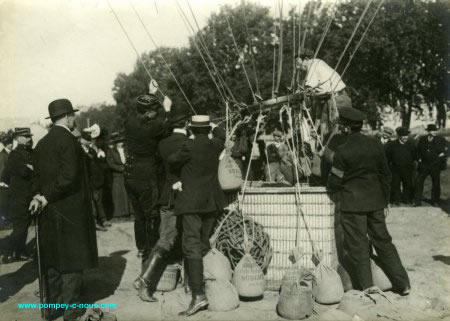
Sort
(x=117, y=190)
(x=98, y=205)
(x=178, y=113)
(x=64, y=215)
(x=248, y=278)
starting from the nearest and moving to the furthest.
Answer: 1. (x=64, y=215)
2. (x=248, y=278)
3. (x=178, y=113)
4. (x=98, y=205)
5. (x=117, y=190)

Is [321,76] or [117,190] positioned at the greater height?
[321,76]

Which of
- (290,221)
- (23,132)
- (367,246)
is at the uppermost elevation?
(23,132)

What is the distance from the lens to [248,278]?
4918 mm

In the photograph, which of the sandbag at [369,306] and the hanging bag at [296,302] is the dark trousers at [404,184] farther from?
the hanging bag at [296,302]

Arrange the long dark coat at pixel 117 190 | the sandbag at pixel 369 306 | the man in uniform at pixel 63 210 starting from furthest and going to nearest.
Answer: the long dark coat at pixel 117 190 < the man in uniform at pixel 63 210 < the sandbag at pixel 369 306

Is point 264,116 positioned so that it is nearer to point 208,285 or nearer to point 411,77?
point 208,285

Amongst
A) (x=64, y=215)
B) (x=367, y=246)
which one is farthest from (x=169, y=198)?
(x=367, y=246)

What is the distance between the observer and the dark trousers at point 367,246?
4.95 metres

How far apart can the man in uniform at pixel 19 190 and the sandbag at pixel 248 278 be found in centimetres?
379

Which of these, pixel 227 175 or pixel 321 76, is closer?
pixel 227 175

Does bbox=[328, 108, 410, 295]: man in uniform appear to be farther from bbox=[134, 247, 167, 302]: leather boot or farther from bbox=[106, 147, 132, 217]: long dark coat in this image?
bbox=[106, 147, 132, 217]: long dark coat

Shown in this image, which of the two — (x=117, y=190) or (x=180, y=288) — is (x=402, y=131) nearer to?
(x=117, y=190)

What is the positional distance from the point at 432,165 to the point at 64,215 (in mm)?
9268

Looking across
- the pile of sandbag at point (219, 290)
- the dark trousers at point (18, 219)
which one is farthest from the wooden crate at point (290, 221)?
the dark trousers at point (18, 219)
